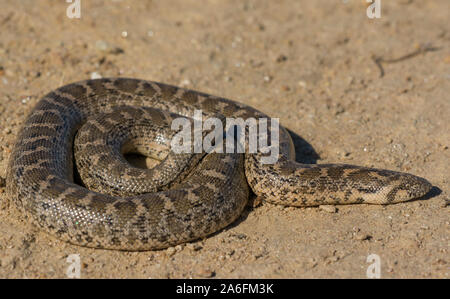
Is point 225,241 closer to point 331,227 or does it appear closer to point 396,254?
point 331,227

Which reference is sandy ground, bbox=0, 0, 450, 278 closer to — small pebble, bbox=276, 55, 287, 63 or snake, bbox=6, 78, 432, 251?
small pebble, bbox=276, 55, 287, 63

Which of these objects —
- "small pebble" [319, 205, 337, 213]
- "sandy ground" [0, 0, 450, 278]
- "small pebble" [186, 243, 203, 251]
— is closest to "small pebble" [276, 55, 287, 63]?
"sandy ground" [0, 0, 450, 278]

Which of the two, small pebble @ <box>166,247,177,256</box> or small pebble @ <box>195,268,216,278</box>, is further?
small pebble @ <box>166,247,177,256</box>

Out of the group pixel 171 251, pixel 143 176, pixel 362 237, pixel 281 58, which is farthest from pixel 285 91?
pixel 171 251

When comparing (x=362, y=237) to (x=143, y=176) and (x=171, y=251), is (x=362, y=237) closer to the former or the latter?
(x=171, y=251)

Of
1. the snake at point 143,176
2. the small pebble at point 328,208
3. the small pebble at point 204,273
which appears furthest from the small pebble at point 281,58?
the small pebble at point 204,273
